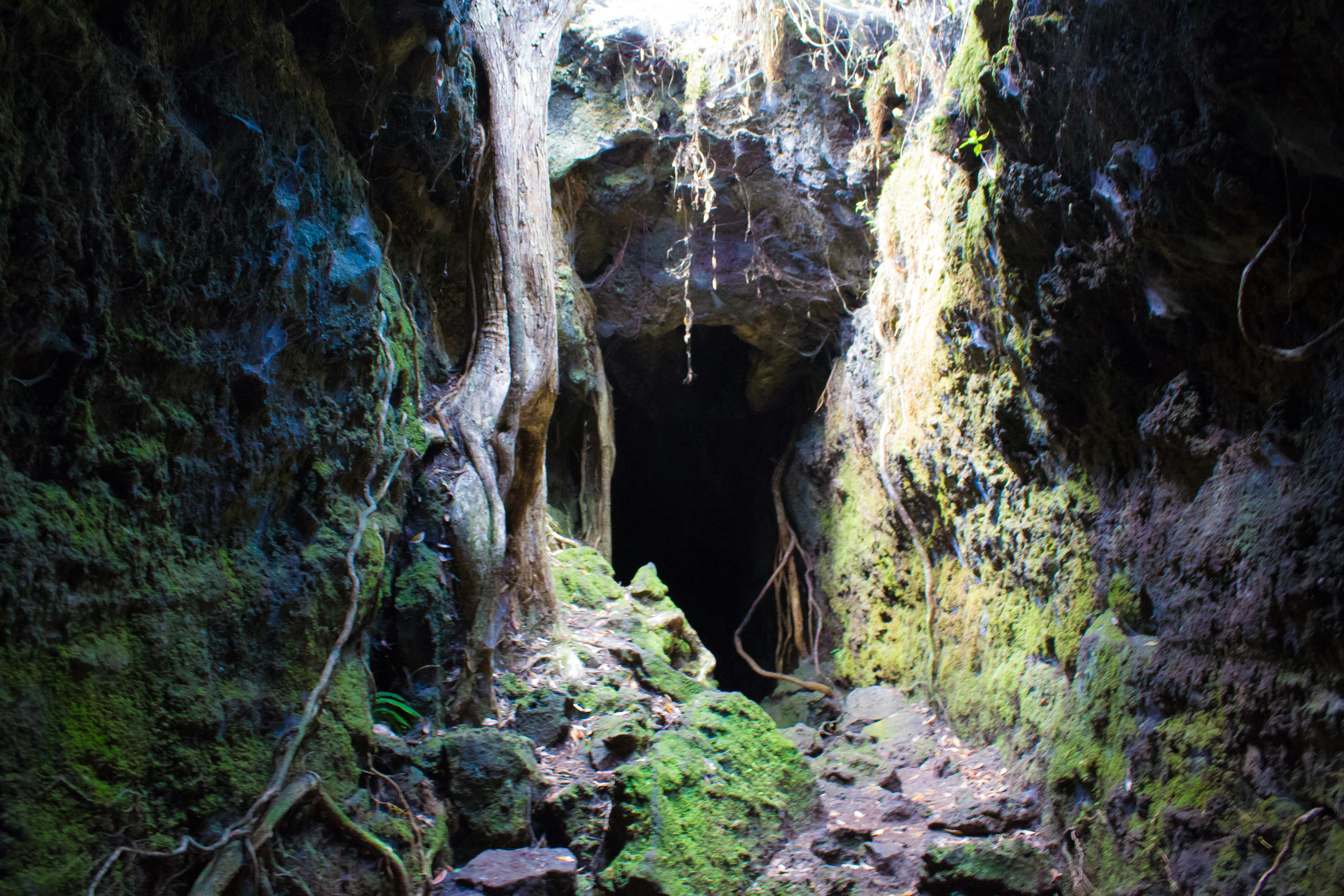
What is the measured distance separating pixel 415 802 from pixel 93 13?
8.44 feet

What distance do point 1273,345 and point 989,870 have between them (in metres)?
2.11

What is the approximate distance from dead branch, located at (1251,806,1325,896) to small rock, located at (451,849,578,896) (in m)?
2.07

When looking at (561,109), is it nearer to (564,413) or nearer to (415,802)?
(564,413)

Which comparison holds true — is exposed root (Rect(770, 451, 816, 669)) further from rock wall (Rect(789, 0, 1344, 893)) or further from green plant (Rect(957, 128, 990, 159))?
green plant (Rect(957, 128, 990, 159))

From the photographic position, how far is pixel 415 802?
2865 mm

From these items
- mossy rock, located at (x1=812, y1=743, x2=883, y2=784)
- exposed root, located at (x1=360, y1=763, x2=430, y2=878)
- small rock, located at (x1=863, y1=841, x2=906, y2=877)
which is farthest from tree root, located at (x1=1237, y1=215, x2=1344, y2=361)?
exposed root, located at (x1=360, y1=763, x2=430, y2=878)

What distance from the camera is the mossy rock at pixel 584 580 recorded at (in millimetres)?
5305

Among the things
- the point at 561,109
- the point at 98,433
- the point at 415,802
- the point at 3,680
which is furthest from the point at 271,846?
the point at 561,109

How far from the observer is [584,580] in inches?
216

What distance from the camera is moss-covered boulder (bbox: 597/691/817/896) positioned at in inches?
118

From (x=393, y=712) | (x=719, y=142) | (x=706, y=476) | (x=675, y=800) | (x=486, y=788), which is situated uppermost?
(x=719, y=142)

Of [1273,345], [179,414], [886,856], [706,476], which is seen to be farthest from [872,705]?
[706,476]

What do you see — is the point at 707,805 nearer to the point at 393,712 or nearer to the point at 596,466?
the point at 393,712

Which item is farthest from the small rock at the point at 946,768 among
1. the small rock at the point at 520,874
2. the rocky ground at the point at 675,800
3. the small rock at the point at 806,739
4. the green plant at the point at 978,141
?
the green plant at the point at 978,141
